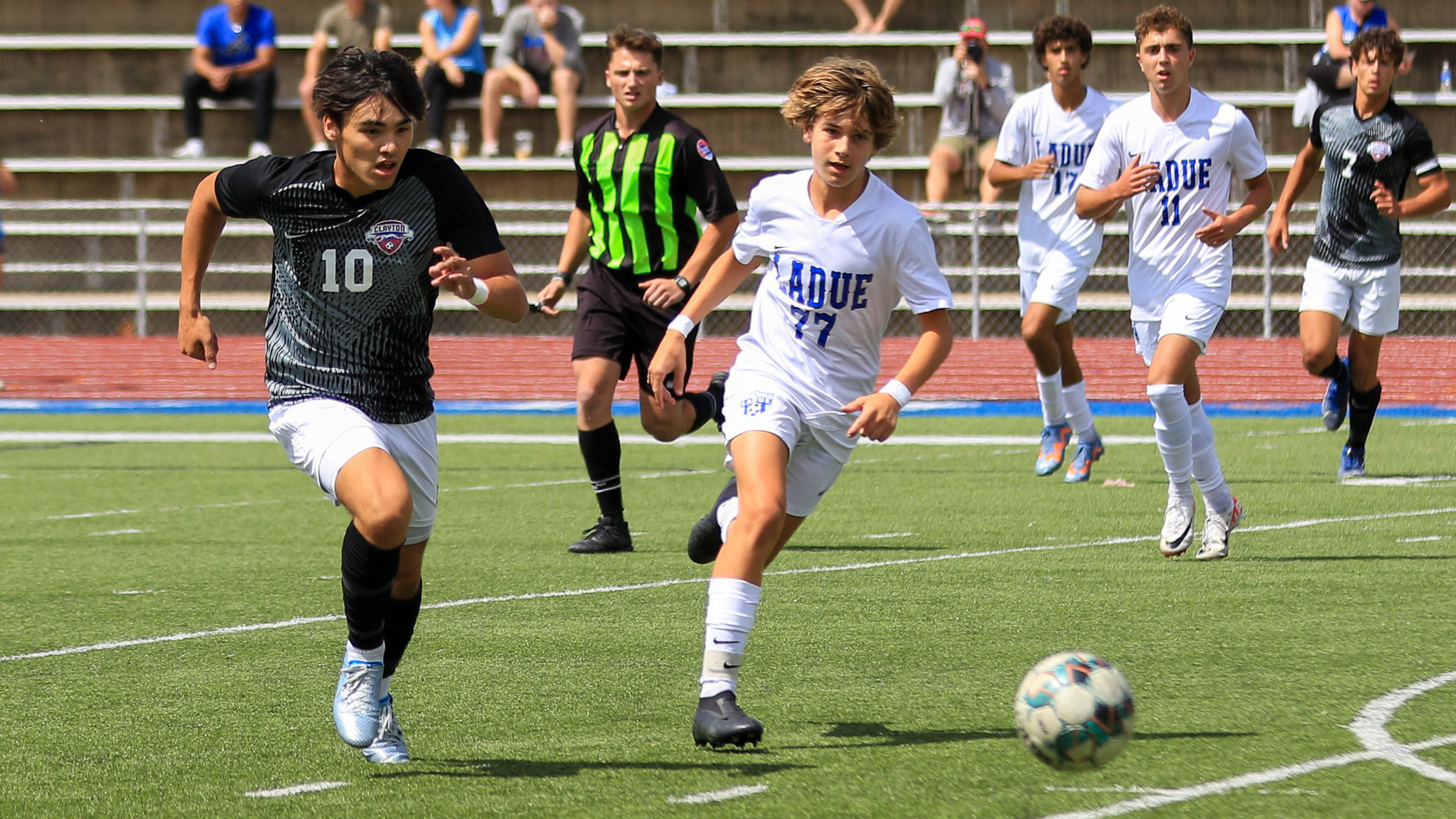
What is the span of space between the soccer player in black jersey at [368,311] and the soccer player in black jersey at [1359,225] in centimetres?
625

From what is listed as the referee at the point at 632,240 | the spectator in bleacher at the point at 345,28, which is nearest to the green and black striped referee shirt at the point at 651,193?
the referee at the point at 632,240

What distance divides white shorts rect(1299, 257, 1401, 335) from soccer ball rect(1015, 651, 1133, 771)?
21.1 ft

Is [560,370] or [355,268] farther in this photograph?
[560,370]

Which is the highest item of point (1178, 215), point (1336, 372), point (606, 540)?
point (1178, 215)

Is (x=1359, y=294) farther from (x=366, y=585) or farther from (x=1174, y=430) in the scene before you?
(x=366, y=585)

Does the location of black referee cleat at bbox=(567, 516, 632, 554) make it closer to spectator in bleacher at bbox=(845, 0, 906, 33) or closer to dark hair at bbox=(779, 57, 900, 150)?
dark hair at bbox=(779, 57, 900, 150)

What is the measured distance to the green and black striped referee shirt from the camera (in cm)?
870

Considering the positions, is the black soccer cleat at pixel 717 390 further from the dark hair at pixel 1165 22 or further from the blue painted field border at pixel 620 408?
the blue painted field border at pixel 620 408

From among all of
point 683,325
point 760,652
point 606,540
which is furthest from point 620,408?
point 683,325

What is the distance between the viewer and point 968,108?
747 inches

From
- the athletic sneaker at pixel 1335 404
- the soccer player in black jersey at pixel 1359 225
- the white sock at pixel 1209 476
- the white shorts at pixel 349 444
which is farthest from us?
the athletic sneaker at pixel 1335 404

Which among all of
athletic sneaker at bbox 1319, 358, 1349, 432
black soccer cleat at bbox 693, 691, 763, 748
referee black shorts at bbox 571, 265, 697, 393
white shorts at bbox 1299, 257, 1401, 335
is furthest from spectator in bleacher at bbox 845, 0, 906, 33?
black soccer cleat at bbox 693, 691, 763, 748

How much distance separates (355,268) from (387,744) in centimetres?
119

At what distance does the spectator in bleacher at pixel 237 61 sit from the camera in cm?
2117
